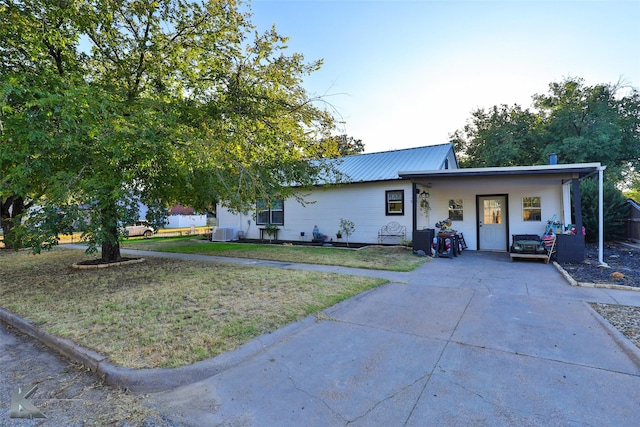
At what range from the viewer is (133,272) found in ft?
25.7

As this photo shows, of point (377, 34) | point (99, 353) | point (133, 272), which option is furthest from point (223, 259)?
point (377, 34)

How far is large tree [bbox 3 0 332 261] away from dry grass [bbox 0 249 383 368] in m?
1.06

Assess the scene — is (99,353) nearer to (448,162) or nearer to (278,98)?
(278,98)

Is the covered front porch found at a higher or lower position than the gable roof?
lower

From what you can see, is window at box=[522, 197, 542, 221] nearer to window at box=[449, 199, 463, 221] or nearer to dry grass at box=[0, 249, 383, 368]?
window at box=[449, 199, 463, 221]

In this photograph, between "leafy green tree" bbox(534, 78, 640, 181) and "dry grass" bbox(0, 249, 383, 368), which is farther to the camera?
"leafy green tree" bbox(534, 78, 640, 181)

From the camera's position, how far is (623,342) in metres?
3.49

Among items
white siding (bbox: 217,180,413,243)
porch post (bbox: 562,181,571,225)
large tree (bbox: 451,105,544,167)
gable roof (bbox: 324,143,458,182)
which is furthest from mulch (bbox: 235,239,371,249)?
large tree (bbox: 451,105,544,167)

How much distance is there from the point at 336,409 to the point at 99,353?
260 centimetres

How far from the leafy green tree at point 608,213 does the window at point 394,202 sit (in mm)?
8327

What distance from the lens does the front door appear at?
38.0ft

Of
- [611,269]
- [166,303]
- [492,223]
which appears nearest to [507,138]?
[492,223]

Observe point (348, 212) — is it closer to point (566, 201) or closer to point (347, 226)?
point (347, 226)

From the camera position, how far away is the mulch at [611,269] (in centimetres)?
650
